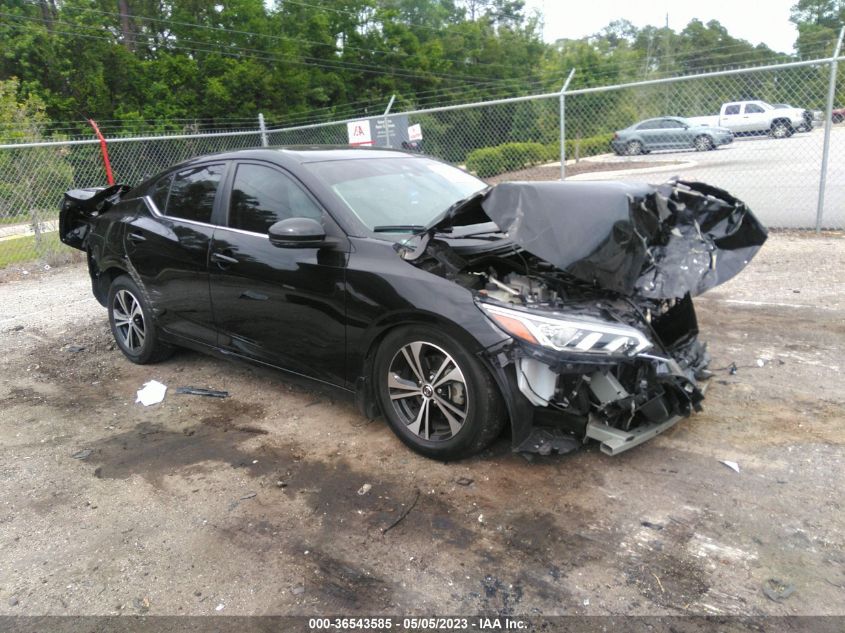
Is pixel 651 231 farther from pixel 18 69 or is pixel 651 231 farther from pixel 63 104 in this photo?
pixel 18 69

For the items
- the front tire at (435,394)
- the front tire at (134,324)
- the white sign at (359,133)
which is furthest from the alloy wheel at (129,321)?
the white sign at (359,133)

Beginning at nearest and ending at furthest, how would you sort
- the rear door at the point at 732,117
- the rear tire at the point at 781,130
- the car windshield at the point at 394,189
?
the car windshield at the point at 394,189
the rear tire at the point at 781,130
the rear door at the point at 732,117

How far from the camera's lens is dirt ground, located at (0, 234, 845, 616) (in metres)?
2.55

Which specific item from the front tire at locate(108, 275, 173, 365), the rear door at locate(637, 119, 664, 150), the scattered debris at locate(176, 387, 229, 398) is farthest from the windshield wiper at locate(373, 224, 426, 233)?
the rear door at locate(637, 119, 664, 150)

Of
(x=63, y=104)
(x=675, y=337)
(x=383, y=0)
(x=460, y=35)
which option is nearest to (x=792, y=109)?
(x=675, y=337)

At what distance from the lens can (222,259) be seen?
14.0 feet

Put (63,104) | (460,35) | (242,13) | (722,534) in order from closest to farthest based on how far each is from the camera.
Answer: (722,534)
(63,104)
(242,13)
(460,35)

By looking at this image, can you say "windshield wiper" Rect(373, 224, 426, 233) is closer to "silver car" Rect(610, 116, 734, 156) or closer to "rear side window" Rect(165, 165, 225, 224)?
"rear side window" Rect(165, 165, 225, 224)

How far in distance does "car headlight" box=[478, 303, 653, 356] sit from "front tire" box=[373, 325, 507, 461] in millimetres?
285

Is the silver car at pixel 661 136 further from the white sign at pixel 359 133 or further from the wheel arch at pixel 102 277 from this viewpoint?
the wheel arch at pixel 102 277

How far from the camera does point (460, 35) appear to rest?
43.8 meters

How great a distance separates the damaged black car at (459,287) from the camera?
3084 mm

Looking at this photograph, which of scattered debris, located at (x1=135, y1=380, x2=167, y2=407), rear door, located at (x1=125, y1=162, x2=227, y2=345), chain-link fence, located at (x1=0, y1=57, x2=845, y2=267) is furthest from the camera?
chain-link fence, located at (x1=0, y1=57, x2=845, y2=267)

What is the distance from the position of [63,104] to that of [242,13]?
394 inches
